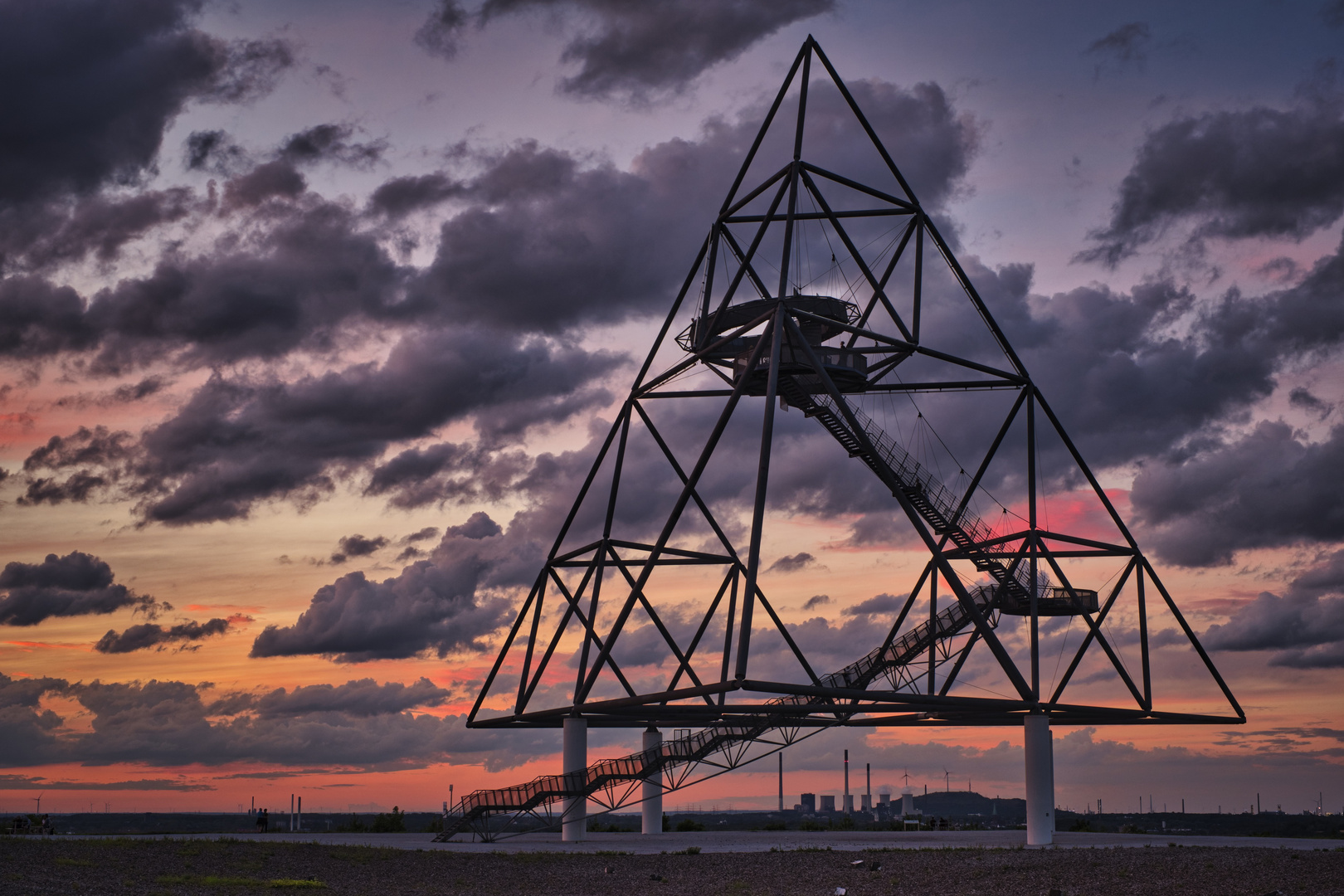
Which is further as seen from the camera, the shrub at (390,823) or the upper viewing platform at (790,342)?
the shrub at (390,823)

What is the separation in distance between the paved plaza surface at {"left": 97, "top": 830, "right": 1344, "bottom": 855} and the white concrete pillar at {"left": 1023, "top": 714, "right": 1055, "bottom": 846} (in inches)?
28.5

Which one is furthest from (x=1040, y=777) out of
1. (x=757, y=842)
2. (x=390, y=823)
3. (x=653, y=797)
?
(x=390, y=823)

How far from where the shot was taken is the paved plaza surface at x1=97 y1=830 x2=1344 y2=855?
40312 millimetres

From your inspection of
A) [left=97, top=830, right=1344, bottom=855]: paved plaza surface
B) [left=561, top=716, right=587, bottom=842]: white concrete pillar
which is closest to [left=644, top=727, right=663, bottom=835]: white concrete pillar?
[left=97, top=830, right=1344, bottom=855]: paved plaza surface

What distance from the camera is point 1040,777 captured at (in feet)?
141

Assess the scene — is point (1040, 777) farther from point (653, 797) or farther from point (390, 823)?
point (390, 823)

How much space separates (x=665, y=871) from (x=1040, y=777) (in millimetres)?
16233

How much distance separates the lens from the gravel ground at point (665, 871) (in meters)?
26.9

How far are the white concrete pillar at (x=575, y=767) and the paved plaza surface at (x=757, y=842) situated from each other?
0.51 meters

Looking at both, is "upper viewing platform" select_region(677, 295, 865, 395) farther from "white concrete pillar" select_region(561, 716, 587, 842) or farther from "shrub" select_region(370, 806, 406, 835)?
"shrub" select_region(370, 806, 406, 835)

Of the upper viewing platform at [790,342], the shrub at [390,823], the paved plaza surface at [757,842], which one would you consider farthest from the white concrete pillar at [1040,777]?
the shrub at [390,823]

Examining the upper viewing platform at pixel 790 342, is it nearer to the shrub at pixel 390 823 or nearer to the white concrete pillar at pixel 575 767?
the white concrete pillar at pixel 575 767

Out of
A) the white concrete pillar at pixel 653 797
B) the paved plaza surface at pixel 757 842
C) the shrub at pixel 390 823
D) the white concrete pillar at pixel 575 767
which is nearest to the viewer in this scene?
the paved plaza surface at pixel 757 842

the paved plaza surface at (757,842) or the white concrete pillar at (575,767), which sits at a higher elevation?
the white concrete pillar at (575,767)
